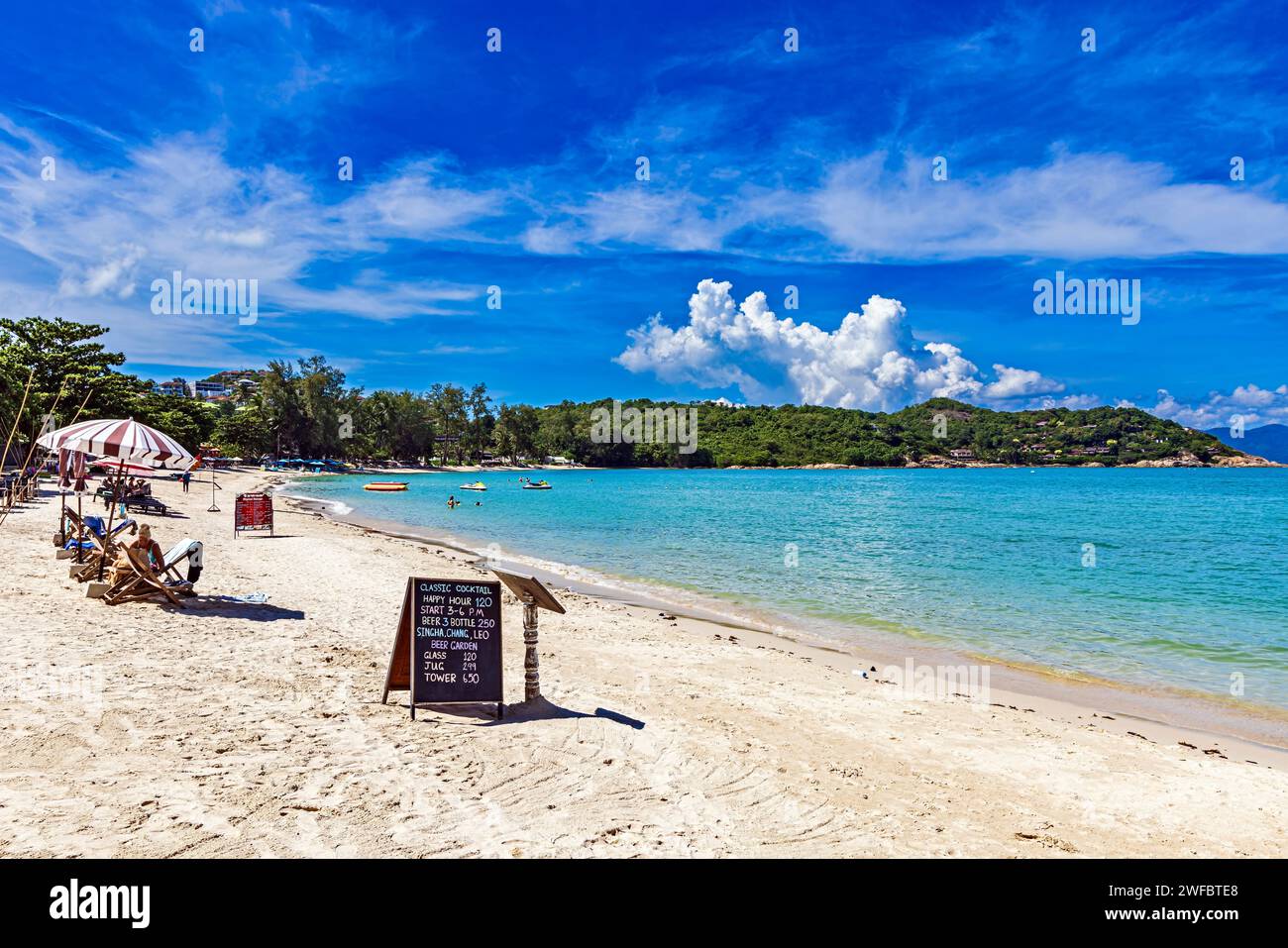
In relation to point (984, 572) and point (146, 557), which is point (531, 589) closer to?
point (146, 557)

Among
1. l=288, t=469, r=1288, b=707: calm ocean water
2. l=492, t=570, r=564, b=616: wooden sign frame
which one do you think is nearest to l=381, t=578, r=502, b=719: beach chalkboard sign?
l=492, t=570, r=564, b=616: wooden sign frame

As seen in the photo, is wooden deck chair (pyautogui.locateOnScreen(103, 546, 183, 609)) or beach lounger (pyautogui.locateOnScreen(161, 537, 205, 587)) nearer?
wooden deck chair (pyautogui.locateOnScreen(103, 546, 183, 609))

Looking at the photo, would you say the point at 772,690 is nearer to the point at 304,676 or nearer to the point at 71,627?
the point at 304,676

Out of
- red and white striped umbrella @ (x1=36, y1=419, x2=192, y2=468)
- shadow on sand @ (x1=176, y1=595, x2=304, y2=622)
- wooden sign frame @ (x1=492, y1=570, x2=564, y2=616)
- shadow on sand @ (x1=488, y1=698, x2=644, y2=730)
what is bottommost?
shadow on sand @ (x1=488, y1=698, x2=644, y2=730)

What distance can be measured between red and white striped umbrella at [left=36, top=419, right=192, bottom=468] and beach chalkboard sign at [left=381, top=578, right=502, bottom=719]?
7070 mm

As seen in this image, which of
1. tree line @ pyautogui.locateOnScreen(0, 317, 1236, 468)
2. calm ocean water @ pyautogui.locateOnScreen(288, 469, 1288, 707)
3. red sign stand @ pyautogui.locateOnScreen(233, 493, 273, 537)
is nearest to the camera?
calm ocean water @ pyautogui.locateOnScreen(288, 469, 1288, 707)

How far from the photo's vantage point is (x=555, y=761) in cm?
653

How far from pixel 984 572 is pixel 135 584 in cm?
2517

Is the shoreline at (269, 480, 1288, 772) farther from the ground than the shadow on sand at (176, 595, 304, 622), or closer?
closer

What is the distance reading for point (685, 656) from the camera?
11906mm

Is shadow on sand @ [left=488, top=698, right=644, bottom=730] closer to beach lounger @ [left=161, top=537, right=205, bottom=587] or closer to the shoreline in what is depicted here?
the shoreline

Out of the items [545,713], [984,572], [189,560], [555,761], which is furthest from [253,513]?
[984,572]

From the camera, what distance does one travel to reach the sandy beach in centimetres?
503
